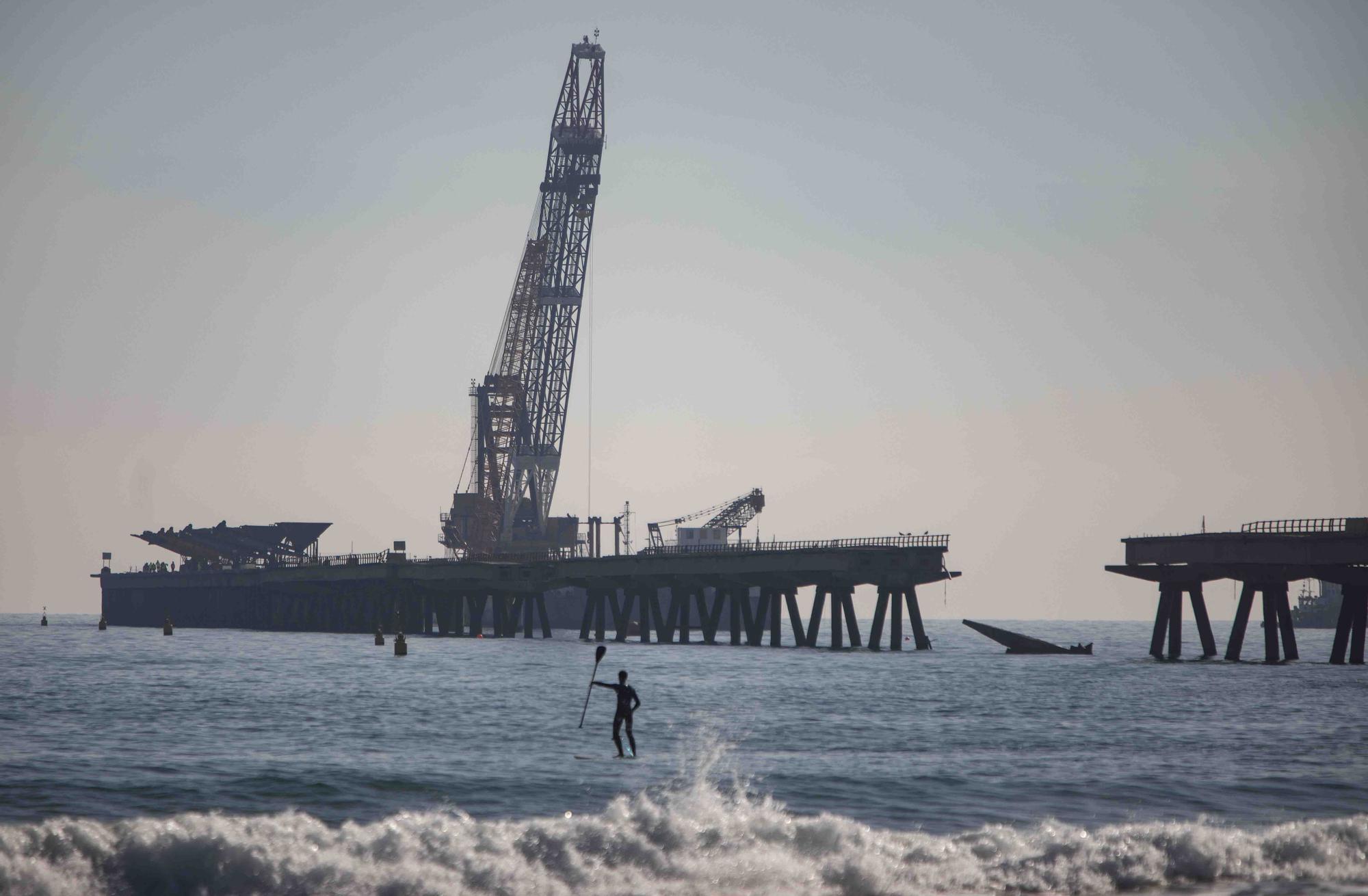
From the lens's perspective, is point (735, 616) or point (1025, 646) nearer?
point (1025, 646)

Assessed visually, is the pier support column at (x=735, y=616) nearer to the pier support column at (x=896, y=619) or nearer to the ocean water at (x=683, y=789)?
the pier support column at (x=896, y=619)

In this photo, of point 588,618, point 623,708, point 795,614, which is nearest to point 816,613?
point 795,614

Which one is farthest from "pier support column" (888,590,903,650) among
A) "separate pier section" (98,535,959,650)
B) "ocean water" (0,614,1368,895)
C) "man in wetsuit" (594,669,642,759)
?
"man in wetsuit" (594,669,642,759)

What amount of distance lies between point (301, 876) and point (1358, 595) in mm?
67935

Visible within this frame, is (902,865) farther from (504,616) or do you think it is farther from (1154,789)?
(504,616)

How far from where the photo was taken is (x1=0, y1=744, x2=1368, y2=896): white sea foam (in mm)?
23938

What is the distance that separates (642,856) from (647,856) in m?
0.09

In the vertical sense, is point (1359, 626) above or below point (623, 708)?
above

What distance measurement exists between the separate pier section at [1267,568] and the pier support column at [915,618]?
49.9ft

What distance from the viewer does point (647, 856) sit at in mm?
25312

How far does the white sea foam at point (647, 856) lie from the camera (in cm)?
2394

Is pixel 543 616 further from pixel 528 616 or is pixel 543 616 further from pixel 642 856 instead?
pixel 642 856

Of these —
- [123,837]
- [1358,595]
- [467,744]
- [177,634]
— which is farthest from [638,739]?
[177,634]

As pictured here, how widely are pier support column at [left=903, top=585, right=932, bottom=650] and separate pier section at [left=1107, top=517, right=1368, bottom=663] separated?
15.2 m
